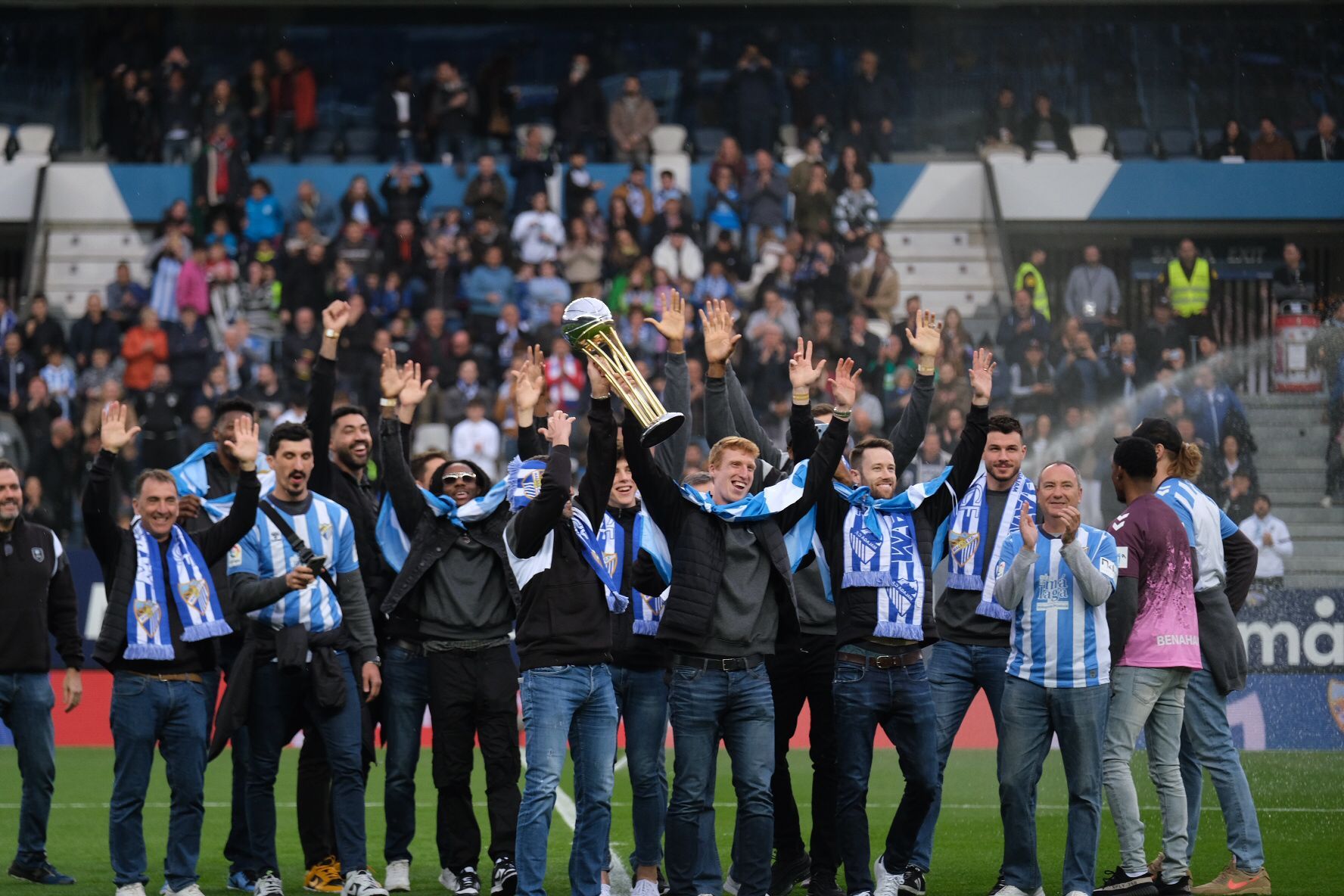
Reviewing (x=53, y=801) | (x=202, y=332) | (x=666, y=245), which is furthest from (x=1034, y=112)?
(x=53, y=801)

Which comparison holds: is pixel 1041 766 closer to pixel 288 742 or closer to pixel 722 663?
pixel 722 663

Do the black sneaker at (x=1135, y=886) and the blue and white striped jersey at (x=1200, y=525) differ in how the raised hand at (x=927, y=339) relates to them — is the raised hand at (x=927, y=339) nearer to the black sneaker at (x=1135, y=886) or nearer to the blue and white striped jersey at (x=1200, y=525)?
the blue and white striped jersey at (x=1200, y=525)

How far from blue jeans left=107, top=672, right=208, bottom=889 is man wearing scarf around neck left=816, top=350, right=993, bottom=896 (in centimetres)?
303

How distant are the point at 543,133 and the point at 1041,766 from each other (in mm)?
17182

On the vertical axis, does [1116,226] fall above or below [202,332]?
above

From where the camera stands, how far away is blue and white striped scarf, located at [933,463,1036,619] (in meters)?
8.66

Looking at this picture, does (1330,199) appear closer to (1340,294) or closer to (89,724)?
(1340,294)

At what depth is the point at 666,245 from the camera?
2162 centimetres

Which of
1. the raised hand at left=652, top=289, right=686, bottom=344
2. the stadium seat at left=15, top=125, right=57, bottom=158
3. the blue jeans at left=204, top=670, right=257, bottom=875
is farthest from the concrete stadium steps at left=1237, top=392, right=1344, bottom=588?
the stadium seat at left=15, top=125, right=57, bottom=158

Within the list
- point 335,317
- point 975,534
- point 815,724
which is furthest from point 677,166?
point 815,724

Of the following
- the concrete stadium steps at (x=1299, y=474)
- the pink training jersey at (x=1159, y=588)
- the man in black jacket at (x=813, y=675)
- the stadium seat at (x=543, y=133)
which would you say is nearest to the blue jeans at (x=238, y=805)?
the man in black jacket at (x=813, y=675)

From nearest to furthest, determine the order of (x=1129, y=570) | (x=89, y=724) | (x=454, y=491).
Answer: (x=1129, y=570) < (x=454, y=491) < (x=89, y=724)

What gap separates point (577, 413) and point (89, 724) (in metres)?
6.44

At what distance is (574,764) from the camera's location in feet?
24.6
